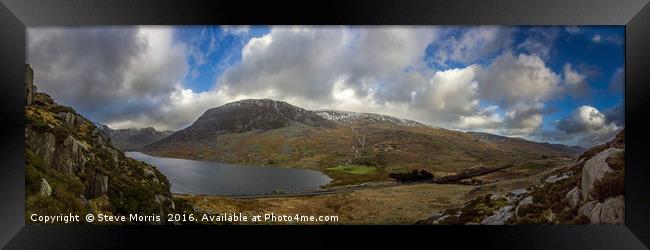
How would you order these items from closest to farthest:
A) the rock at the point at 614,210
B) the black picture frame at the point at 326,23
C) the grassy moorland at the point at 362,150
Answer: the black picture frame at the point at 326,23 < the rock at the point at 614,210 < the grassy moorland at the point at 362,150

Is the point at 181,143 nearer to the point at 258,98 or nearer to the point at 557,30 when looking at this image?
the point at 258,98

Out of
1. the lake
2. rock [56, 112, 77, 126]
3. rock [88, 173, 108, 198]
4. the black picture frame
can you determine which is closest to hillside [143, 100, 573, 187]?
the lake

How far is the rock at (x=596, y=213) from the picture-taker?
18.3 ft

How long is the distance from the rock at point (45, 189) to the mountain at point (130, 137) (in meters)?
1.18

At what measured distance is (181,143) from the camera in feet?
20.0

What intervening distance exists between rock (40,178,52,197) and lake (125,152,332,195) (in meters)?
1.30

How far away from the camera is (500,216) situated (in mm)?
5805

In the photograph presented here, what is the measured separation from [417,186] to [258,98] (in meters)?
3.15

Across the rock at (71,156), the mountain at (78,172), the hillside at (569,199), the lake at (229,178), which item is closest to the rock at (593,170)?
the hillside at (569,199)

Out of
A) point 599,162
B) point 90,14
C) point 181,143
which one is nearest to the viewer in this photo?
point 90,14

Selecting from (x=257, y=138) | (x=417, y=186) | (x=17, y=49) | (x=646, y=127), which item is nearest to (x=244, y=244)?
(x=257, y=138)

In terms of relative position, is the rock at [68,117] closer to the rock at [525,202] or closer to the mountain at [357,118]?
the mountain at [357,118]

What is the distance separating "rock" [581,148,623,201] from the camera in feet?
18.3

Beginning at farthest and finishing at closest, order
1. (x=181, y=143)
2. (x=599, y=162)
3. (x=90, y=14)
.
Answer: (x=181, y=143), (x=599, y=162), (x=90, y=14)
